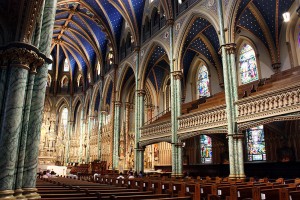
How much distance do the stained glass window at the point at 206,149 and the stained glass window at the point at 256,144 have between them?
392 centimetres

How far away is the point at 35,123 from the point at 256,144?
1554 centimetres

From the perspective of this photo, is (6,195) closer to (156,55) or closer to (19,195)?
(19,195)

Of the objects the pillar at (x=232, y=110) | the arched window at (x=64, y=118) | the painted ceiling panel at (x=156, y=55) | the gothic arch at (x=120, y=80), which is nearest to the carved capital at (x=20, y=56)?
the pillar at (x=232, y=110)

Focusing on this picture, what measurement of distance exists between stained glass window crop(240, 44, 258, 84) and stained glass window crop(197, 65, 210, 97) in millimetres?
3999

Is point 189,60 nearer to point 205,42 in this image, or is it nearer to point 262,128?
point 205,42

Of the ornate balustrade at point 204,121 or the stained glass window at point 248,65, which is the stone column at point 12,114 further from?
the stained glass window at point 248,65

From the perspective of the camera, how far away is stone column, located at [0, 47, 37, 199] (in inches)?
211

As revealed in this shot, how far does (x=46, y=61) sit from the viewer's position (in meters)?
6.76

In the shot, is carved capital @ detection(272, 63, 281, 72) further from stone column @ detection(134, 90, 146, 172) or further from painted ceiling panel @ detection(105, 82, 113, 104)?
painted ceiling panel @ detection(105, 82, 113, 104)

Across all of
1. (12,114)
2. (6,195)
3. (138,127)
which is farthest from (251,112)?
(138,127)

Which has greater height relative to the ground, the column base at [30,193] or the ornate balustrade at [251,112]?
the ornate balustrade at [251,112]

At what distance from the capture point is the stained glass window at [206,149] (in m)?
21.7

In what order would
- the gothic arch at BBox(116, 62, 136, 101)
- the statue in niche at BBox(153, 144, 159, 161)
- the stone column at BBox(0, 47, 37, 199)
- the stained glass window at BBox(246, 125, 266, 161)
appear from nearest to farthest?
the stone column at BBox(0, 47, 37, 199) < the stained glass window at BBox(246, 125, 266, 161) < the gothic arch at BBox(116, 62, 136, 101) < the statue in niche at BBox(153, 144, 159, 161)

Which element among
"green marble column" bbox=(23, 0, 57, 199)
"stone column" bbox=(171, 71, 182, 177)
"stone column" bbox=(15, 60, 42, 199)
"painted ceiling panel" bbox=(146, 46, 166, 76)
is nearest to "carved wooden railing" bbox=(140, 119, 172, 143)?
"stone column" bbox=(171, 71, 182, 177)
